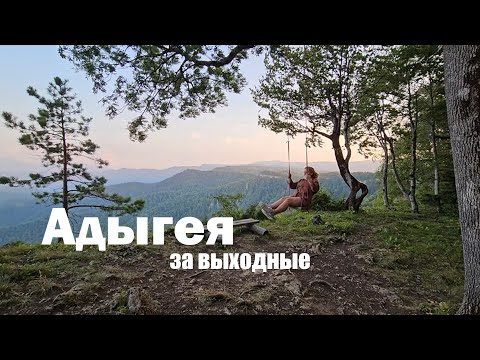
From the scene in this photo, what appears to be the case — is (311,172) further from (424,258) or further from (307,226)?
(424,258)

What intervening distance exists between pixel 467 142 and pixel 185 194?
4.89m

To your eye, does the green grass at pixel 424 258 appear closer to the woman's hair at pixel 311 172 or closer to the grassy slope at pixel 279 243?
the grassy slope at pixel 279 243

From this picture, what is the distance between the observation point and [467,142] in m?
2.13

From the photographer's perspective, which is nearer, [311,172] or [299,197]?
[311,172]

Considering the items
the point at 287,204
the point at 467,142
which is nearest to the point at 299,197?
the point at 287,204

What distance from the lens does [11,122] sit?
4.48m

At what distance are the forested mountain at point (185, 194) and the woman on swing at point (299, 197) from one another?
0.63 feet

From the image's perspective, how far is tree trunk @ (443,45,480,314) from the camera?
2.11m

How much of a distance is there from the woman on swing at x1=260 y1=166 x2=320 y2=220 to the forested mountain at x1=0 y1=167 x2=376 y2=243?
19cm

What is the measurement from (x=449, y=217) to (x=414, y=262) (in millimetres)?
3459

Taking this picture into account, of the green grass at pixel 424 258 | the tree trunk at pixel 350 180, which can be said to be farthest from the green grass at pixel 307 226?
the tree trunk at pixel 350 180

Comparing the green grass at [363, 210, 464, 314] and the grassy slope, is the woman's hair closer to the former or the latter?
the grassy slope
